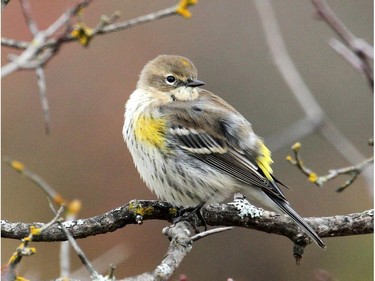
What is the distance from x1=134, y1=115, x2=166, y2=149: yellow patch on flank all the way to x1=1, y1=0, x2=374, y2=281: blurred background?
2.39m

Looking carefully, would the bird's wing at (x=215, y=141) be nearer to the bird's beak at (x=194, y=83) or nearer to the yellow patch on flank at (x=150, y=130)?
the yellow patch on flank at (x=150, y=130)

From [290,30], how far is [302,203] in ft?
9.67

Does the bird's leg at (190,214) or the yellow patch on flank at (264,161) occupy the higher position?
the yellow patch on flank at (264,161)

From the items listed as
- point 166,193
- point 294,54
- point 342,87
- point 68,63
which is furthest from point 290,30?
point 166,193

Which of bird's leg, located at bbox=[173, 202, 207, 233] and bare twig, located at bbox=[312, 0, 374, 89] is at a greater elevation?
bird's leg, located at bbox=[173, 202, 207, 233]

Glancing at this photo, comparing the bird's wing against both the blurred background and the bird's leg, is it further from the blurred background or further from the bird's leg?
the blurred background

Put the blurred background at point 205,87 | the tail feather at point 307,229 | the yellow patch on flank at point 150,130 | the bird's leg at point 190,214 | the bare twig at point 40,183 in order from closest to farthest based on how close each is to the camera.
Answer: the bare twig at point 40,183 → the tail feather at point 307,229 → the bird's leg at point 190,214 → the yellow patch on flank at point 150,130 → the blurred background at point 205,87

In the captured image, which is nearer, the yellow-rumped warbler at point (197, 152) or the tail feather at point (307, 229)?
the tail feather at point (307, 229)

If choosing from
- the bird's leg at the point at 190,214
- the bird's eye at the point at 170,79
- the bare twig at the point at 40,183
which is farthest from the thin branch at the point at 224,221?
the bare twig at the point at 40,183

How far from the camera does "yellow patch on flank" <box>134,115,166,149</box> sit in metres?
6.46

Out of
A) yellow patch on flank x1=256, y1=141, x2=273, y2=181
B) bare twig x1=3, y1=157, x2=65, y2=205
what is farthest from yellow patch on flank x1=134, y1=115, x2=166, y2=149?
bare twig x1=3, y1=157, x2=65, y2=205

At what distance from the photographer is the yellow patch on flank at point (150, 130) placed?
6459 millimetres

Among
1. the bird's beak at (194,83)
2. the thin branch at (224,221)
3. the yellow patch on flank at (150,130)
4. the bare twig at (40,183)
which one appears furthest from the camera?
the bird's beak at (194,83)

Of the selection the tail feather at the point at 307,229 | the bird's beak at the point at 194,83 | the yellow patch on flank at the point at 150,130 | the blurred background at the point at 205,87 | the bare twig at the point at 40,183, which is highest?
the blurred background at the point at 205,87
